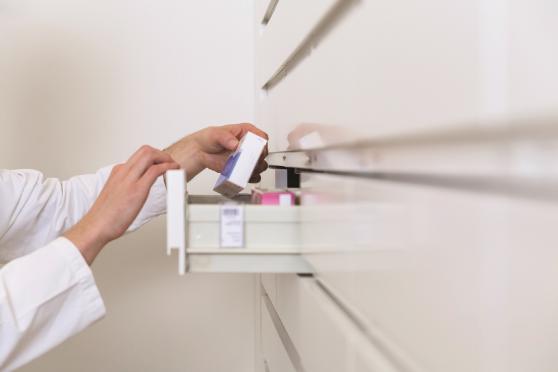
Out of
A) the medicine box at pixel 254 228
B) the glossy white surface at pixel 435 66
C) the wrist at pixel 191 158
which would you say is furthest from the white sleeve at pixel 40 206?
the glossy white surface at pixel 435 66

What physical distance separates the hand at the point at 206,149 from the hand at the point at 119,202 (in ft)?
0.74

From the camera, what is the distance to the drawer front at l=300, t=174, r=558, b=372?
0.21 metres

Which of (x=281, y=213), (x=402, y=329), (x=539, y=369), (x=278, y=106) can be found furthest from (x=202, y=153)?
(x=539, y=369)

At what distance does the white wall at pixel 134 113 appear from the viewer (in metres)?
1.35

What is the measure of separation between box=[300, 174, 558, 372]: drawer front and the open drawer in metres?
0.16

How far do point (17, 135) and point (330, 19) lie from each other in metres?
1.05

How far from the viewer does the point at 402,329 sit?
34 cm

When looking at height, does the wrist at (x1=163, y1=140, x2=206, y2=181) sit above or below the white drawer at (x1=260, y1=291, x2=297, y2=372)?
above

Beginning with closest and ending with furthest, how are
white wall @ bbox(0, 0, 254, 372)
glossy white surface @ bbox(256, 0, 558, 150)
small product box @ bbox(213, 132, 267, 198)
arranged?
glossy white surface @ bbox(256, 0, 558, 150) → small product box @ bbox(213, 132, 267, 198) → white wall @ bbox(0, 0, 254, 372)

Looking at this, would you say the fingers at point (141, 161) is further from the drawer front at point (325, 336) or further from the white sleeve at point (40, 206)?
the white sleeve at point (40, 206)

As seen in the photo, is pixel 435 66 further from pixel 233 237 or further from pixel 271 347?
pixel 271 347

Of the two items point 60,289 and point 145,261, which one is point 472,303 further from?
point 145,261

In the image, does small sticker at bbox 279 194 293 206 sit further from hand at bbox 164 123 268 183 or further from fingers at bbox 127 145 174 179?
hand at bbox 164 123 268 183

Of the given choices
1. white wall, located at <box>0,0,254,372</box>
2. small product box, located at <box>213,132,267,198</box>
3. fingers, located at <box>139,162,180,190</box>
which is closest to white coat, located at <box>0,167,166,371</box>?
fingers, located at <box>139,162,180,190</box>
